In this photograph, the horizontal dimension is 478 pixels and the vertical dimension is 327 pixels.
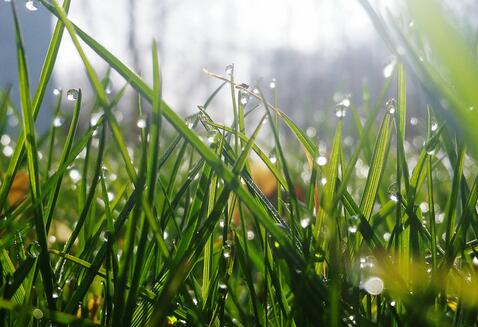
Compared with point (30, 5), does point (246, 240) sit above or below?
below

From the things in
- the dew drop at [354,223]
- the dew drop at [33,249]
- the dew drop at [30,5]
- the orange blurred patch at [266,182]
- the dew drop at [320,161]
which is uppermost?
the orange blurred patch at [266,182]

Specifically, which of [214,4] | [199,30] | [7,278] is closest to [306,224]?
[7,278]

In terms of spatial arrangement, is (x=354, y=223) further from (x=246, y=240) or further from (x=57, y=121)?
(x=57, y=121)

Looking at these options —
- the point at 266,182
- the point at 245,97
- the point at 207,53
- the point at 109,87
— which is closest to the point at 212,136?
the point at 245,97

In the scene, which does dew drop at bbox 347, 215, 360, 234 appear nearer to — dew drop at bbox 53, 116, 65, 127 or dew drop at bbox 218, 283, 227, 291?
dew drop at bbox 218, 283, 227, 291

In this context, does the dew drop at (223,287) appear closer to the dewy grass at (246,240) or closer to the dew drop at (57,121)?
the dewy grass at (246,240)

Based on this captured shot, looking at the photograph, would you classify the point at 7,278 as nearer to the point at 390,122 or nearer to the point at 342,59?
the point at 390,122

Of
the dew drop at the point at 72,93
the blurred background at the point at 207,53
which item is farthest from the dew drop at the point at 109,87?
the blurred background at the point at 207,53

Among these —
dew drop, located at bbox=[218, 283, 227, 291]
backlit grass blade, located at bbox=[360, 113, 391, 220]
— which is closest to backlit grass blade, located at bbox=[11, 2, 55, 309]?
dew drop, located at bbox=[218, 283, 227, 291]
